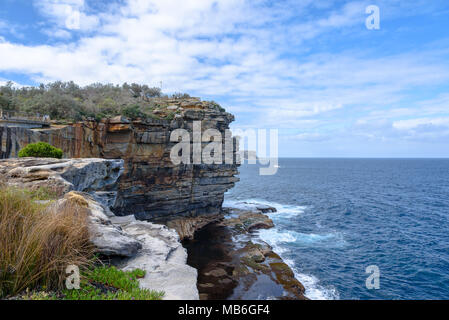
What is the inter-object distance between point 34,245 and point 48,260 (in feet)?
1.13

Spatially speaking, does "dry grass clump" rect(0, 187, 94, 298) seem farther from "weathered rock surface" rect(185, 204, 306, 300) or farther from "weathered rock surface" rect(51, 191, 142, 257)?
"weathered rock surface" rect(185, 204, 306, 300)

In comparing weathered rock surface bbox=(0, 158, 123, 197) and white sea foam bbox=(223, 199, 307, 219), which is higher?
weathered rock surface bbox=(0, 158, 123, 197)

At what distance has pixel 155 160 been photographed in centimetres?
2838

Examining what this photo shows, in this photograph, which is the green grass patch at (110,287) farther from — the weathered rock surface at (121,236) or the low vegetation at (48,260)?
the weathered rock surface at (121,236)

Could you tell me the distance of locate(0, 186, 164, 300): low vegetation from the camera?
13.0 ft

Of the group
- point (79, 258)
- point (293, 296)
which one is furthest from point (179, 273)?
point (293, 296)

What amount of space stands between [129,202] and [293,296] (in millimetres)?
19033

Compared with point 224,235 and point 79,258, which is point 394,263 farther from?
point 79,258

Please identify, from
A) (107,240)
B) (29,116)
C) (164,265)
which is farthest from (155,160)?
(164,265)

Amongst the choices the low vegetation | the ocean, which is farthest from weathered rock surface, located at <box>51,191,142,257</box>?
the ocean

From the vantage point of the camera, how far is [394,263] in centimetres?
2205

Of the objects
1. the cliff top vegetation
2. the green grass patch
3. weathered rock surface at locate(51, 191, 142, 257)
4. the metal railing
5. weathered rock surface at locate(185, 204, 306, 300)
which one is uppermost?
the cliff top vegetation

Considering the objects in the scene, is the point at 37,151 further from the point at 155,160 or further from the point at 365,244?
the point at 365,244

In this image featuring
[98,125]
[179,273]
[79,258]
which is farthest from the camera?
[98,125]
